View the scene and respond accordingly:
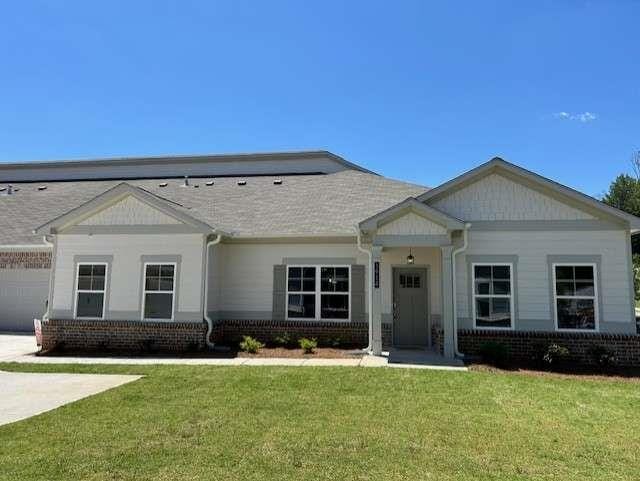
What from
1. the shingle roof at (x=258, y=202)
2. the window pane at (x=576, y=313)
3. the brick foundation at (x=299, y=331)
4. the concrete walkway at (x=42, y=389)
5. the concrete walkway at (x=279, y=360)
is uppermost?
the shingle roof at (x=258, y=202)

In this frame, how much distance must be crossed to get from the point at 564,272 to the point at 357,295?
5.61m

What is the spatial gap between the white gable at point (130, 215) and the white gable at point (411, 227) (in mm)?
5999

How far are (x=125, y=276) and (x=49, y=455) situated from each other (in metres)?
9.02

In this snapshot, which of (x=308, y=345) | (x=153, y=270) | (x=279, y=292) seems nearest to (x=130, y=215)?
(x=153, y=270)

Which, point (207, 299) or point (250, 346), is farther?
point (207, 299)

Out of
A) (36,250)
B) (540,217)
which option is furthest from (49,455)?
(36,250)

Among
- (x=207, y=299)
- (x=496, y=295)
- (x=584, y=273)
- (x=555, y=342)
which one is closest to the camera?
(x=555, y=342)

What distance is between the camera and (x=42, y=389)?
8734mm

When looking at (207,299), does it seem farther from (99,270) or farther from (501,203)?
(501,203)

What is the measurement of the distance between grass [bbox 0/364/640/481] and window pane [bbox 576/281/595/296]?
3202mm

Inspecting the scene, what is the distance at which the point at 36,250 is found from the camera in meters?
17.5

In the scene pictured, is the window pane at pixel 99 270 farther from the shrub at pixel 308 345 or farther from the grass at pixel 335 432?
the shrub at pixel 308 345

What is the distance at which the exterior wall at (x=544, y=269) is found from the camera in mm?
11891

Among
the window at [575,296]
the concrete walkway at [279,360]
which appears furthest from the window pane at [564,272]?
the concrete walkway at [279,360]
